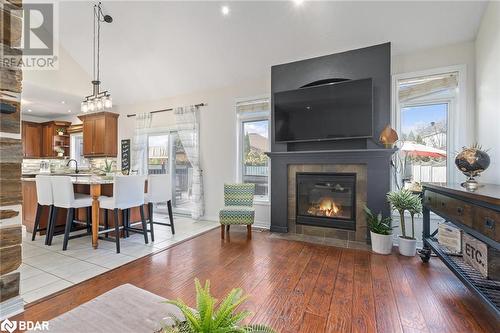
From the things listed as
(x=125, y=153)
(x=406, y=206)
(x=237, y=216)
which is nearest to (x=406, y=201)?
(x=406, y=206)

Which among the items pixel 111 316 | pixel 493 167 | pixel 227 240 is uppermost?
pixel 493 167

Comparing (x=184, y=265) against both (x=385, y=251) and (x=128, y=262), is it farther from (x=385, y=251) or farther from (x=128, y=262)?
(x=385, y=251)

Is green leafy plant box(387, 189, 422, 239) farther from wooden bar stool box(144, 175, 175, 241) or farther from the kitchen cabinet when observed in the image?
the kitchen cabinet

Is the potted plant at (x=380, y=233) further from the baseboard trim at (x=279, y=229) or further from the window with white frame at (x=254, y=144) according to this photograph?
the window with white frame at (x=254, y=144)

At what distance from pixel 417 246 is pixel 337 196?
1188 millimetres

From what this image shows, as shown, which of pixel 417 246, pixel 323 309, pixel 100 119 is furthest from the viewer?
pixel 100 119

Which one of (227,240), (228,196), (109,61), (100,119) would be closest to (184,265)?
(227,240)

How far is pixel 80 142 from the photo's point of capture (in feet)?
23.8

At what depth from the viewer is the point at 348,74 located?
3.52 meters

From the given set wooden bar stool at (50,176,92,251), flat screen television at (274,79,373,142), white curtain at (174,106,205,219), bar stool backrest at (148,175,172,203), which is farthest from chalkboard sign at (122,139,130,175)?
flat screen television at (274,79,373,142)

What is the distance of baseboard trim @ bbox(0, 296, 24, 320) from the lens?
1.69 metres

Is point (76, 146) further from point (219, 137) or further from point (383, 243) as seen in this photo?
point (383, 243)

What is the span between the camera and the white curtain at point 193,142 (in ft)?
15.8

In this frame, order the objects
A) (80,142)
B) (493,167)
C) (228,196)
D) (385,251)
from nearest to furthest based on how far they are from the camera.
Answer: (493,167) < (385,251) < (228,196) < (80,142)
